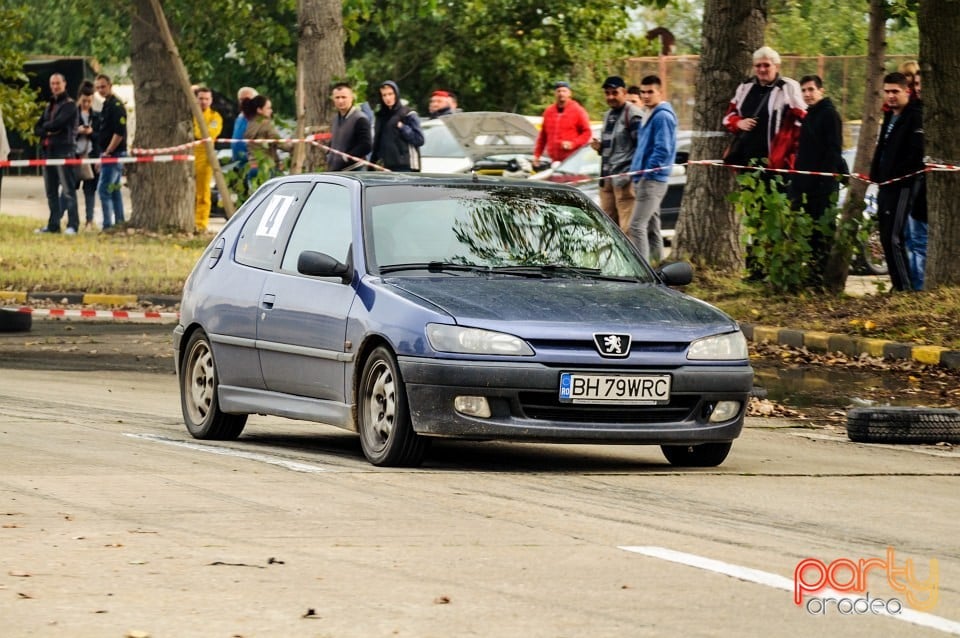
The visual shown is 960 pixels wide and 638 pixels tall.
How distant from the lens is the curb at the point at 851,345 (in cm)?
1536

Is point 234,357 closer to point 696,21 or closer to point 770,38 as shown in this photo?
point 770,38

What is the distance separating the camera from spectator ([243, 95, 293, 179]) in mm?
27172

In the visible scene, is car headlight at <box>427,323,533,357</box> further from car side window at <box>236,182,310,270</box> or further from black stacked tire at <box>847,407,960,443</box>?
black stacked tire at <box>847,407,960,443</box>

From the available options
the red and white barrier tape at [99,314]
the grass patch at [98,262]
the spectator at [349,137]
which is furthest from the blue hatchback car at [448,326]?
the grass patch at [98,262]

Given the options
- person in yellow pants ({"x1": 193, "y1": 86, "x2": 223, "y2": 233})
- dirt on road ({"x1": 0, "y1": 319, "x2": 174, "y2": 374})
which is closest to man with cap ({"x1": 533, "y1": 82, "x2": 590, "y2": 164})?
person in yellow pants ({"x1": 193, "y1": 86, "x2": 223, "y2": 233})

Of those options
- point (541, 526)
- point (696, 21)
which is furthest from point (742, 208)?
point (696, 21)

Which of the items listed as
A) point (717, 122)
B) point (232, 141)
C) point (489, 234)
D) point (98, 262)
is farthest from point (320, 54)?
point (489, 234)

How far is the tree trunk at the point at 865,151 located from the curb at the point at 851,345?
1.21 meters

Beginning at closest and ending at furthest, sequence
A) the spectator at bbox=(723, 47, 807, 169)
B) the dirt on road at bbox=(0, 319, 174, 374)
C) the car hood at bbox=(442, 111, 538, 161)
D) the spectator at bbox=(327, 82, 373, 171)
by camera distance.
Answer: the dirt on road at bbox=(0, 319, 174, 374), the spectator at bbox=(723, 47, 807, 169), the spectator at bbox=(327, 82, 373, 171), the car hood at bbox=(442, 111, 538, 161)

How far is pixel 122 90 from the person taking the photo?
55125mm

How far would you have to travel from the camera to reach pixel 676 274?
10789 millimetres

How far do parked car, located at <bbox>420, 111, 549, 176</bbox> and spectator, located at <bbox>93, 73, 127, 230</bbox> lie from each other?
480cm

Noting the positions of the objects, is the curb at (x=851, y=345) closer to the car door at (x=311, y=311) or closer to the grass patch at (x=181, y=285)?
the grass patch at (x=181, y=285)

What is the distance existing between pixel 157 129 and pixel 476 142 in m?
6.10
